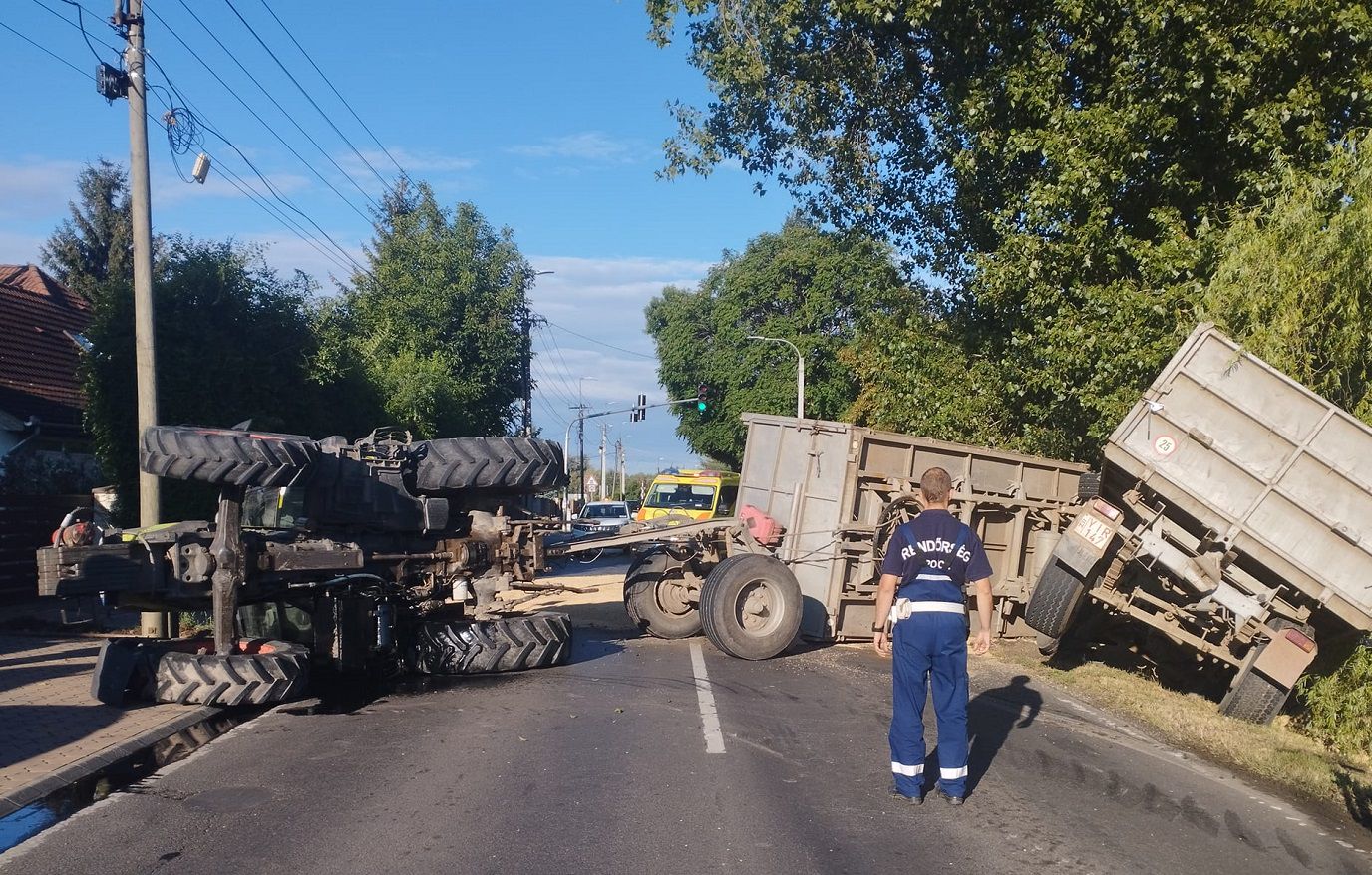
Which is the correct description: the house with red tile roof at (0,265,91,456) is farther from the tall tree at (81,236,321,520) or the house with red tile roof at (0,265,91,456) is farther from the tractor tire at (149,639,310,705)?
the tractor tire at (149,639,310,705)

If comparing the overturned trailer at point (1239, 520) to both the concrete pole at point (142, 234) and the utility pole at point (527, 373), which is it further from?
the utility pole at point (527, 373)

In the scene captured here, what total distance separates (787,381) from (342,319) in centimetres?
2627

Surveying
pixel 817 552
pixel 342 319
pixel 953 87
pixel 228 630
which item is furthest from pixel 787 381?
pixel 228 630

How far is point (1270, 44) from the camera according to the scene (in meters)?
11.7

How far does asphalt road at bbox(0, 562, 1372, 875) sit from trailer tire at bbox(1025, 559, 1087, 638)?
3.65ft

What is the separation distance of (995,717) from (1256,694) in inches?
81.4

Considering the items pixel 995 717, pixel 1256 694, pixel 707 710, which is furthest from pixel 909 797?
pixel 1256 694

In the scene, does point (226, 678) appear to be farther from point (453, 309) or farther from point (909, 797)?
point (453, 309)

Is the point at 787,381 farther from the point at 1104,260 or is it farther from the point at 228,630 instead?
the point at 228,630

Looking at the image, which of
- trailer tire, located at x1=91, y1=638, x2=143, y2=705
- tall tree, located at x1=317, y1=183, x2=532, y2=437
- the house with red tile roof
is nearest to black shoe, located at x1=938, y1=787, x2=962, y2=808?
trailer tire, located at x1=91, y1=638, x2=143, y2=705

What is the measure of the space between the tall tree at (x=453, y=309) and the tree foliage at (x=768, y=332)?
1045 centimetres

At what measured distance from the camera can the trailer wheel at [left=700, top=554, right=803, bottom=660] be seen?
11211 mm

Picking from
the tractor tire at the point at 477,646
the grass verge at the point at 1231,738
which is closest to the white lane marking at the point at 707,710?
the tractor tire at the point at 477,646

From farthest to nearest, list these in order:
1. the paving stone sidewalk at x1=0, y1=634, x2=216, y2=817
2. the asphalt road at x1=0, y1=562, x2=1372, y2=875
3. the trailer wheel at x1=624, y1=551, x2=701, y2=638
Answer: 1. the trailer wheel at x1=624, y1=551, x2=701, y2=638
2. the paving stone sidewalk at x1=0, y1=634, x2=216, y2=817
3. the asphalt road at x1=0, y1=562, x2=1372, y2=875
